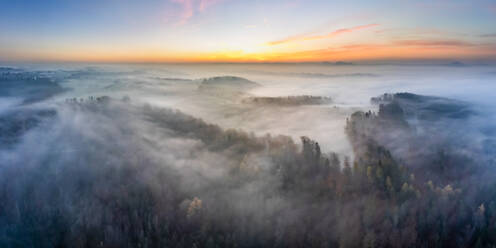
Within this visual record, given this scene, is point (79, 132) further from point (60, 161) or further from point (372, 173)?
point (372, 173)

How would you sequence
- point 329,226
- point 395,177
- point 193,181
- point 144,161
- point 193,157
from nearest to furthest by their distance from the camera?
point 329,226 < point 395,177 < point 193,181 < point 144,161 < point 193,157

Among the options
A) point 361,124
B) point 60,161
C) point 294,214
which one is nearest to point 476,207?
point 294,214

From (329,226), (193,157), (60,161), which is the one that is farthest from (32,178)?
(329,226)

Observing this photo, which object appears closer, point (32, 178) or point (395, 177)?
point (395, 177)

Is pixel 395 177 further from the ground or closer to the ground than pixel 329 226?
further from the ground

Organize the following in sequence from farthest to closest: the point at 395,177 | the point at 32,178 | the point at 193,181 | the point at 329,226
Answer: the point at 32,178 → the point at 193,181 → the point at 395,177 → the point at 329,226

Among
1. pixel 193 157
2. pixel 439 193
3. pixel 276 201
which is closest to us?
pixel 276 201

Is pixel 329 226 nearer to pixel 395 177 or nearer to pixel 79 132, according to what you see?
pixel 395 177

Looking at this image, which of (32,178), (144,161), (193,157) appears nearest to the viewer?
(32,178)

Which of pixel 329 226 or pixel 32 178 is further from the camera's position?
pixel 32 178
